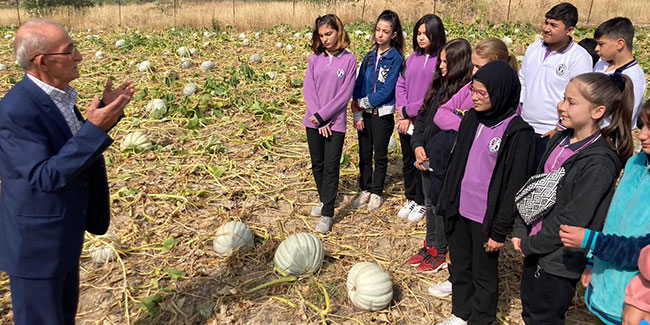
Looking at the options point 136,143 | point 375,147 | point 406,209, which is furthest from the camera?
point 136,143

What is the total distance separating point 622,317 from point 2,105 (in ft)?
9.62

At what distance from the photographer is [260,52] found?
11.8 metres

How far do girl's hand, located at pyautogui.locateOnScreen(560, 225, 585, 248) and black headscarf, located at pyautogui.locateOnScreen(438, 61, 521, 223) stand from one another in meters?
0.73

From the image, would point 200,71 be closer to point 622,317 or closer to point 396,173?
point 396,173

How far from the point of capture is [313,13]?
17859 mm

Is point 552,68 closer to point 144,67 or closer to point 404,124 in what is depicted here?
point 404,124

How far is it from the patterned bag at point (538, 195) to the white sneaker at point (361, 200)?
8.22 ft

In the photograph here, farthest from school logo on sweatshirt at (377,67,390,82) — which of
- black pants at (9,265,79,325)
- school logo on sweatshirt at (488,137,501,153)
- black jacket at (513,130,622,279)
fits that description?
black pants at (9,265,79,325)

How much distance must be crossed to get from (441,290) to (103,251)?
9.38ft

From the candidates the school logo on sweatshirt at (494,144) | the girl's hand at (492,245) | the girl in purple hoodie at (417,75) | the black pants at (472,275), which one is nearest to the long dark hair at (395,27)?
the girl in purple hoodie at (417,75)

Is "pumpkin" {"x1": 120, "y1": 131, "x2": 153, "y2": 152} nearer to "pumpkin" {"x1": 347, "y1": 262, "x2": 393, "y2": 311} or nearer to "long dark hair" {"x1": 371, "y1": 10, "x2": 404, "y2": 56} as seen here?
"long dark hair" {"x1": 371, "y1": 10, "x2": 404, "y2": 56}

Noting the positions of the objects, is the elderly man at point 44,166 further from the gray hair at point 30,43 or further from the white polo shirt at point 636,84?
the white polo shirt at point 636,84

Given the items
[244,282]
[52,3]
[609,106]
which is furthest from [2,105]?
[52,3]

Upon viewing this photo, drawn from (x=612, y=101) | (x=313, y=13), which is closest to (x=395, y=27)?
(x=612, y=101)
